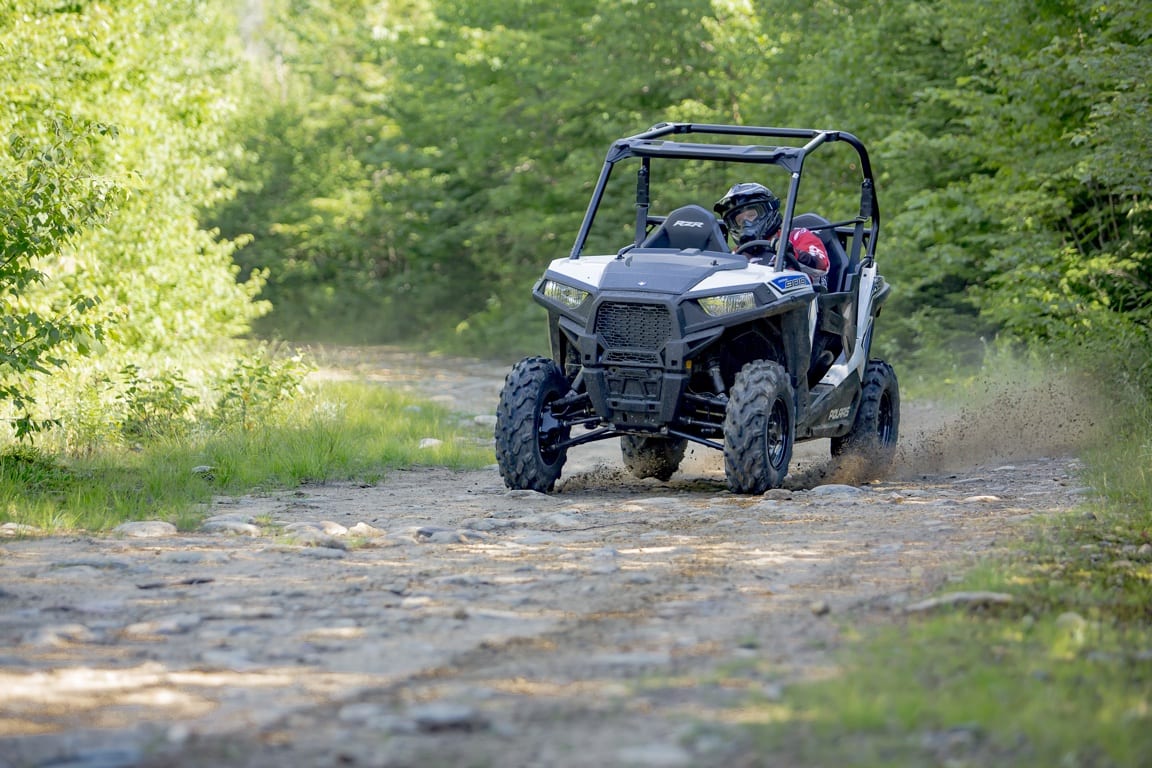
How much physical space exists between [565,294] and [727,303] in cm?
112

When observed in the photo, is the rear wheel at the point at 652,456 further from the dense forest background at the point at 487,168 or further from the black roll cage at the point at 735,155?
the dense forest background at the point at 487,168

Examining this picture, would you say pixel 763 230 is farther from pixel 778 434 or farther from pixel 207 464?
pixel 207 464

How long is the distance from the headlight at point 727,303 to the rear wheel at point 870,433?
259 cm

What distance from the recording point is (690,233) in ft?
34.6

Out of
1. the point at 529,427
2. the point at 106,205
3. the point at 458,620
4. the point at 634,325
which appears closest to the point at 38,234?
the point at 106,205

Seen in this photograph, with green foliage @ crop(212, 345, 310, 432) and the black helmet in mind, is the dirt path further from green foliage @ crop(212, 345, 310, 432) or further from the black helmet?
green foliage @ crop(212, 345, 310, 432)

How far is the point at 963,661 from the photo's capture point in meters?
5.11

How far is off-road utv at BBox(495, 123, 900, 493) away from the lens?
9508 millimetres

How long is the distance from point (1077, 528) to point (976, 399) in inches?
277

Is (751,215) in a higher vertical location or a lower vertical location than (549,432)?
higher

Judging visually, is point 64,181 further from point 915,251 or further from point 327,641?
point 915,251

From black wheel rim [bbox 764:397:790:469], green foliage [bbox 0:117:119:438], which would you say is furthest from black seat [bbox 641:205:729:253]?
green foliage [bbox 0:117:119:438]

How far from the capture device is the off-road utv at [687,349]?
374 inches

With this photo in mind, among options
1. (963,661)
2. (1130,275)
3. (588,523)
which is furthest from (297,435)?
(1130,275)
